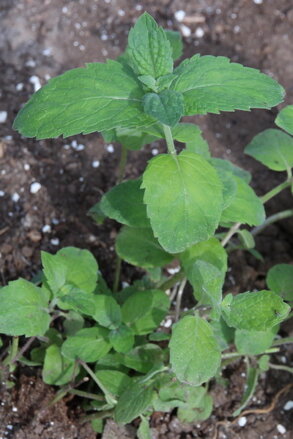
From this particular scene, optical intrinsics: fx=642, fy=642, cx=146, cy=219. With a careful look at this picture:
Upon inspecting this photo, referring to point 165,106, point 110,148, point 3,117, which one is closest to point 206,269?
point 165,106

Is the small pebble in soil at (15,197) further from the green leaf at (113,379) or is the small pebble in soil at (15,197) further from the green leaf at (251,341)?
the green leaf at (251,341)

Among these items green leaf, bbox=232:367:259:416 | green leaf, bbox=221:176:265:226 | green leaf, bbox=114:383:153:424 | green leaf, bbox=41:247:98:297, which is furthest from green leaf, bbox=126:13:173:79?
green leaf, bbox=232:367:259:416

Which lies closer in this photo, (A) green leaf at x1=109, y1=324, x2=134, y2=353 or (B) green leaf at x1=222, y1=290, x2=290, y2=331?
(B) green leaf at x1=222, y1=290, x2=290, y2=331

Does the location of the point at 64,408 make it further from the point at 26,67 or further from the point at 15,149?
the point at 26,67

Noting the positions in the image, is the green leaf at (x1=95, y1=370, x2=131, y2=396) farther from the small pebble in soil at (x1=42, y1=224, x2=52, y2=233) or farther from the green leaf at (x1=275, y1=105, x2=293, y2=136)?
the green leaf at (x1=275, y1=105, x2=293, y2=136)

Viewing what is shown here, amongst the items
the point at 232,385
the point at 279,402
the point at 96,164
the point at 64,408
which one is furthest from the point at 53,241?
the point at 279,402

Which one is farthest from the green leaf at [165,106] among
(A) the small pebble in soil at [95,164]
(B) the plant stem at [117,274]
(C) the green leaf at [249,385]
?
(A) the small pebble in soil at [95,164]
